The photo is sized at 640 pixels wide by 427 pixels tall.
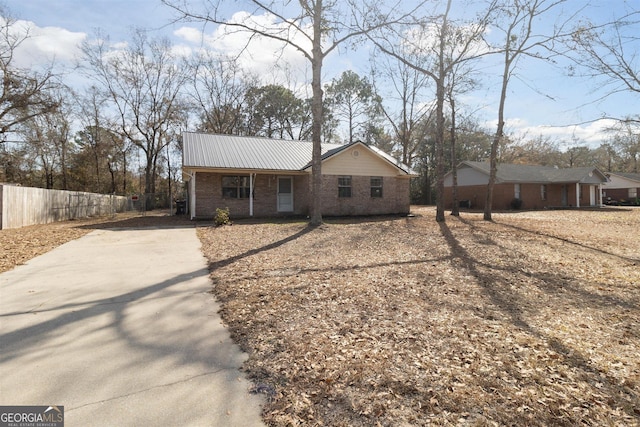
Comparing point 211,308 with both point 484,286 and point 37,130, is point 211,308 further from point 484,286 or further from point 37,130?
point 37,130

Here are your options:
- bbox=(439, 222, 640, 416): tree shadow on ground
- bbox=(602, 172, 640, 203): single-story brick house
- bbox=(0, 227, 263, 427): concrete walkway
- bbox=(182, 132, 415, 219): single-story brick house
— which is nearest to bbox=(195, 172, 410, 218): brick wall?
bbox=(182, 132, 415, 219): single-story brick house

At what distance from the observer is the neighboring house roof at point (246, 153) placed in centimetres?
1562

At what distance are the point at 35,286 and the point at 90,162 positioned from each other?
3548 cm

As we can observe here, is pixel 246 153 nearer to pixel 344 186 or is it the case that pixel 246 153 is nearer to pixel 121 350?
pixel 344 186

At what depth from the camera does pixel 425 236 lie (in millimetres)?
9898

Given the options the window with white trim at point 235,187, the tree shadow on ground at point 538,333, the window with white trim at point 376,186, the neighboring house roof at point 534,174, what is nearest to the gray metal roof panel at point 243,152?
the window with white trim at point 235,187

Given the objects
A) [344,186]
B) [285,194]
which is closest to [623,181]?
[344,186]

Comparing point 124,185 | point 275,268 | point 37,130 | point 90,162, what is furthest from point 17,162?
point 275,268

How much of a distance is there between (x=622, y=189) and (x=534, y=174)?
18879mm

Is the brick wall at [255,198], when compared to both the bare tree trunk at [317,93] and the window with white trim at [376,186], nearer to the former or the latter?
the window with white trim at [376,186]

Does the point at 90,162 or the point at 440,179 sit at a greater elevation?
the point at 90,162

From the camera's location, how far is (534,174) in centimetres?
2847

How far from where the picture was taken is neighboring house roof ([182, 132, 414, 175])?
15.6 metres

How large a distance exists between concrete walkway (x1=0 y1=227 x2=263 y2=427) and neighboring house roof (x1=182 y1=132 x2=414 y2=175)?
33.8 ft
